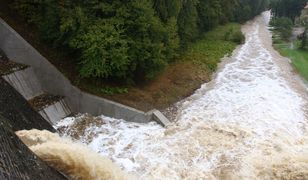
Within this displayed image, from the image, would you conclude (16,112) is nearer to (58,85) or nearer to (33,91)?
(33,91)

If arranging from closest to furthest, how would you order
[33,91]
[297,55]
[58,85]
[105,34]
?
[105,34] < [33,91] < [58,85] < [297,55]

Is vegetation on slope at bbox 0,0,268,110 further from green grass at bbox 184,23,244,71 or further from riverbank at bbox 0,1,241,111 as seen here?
green grass at bbox 184,23,244,71

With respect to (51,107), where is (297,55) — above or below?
below

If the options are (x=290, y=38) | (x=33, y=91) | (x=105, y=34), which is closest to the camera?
Result: (x=105, y=34)

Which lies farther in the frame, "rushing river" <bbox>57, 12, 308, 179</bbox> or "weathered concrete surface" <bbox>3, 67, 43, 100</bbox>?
"weathered concrete surface" <bbox>3, 67, 43, 100</bbox>

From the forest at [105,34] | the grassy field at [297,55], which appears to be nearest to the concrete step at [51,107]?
the forest at [105,34]

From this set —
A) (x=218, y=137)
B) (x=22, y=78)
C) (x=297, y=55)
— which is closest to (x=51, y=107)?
(x=22, y=78)

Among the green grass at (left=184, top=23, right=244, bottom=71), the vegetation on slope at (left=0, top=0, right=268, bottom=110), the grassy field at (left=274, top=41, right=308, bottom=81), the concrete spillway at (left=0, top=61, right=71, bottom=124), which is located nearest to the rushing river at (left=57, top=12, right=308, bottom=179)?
the concrete spillway at (left=0, top=61, right=71, bottom=124)

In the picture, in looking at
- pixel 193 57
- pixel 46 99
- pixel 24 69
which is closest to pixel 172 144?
pixel 46 99
